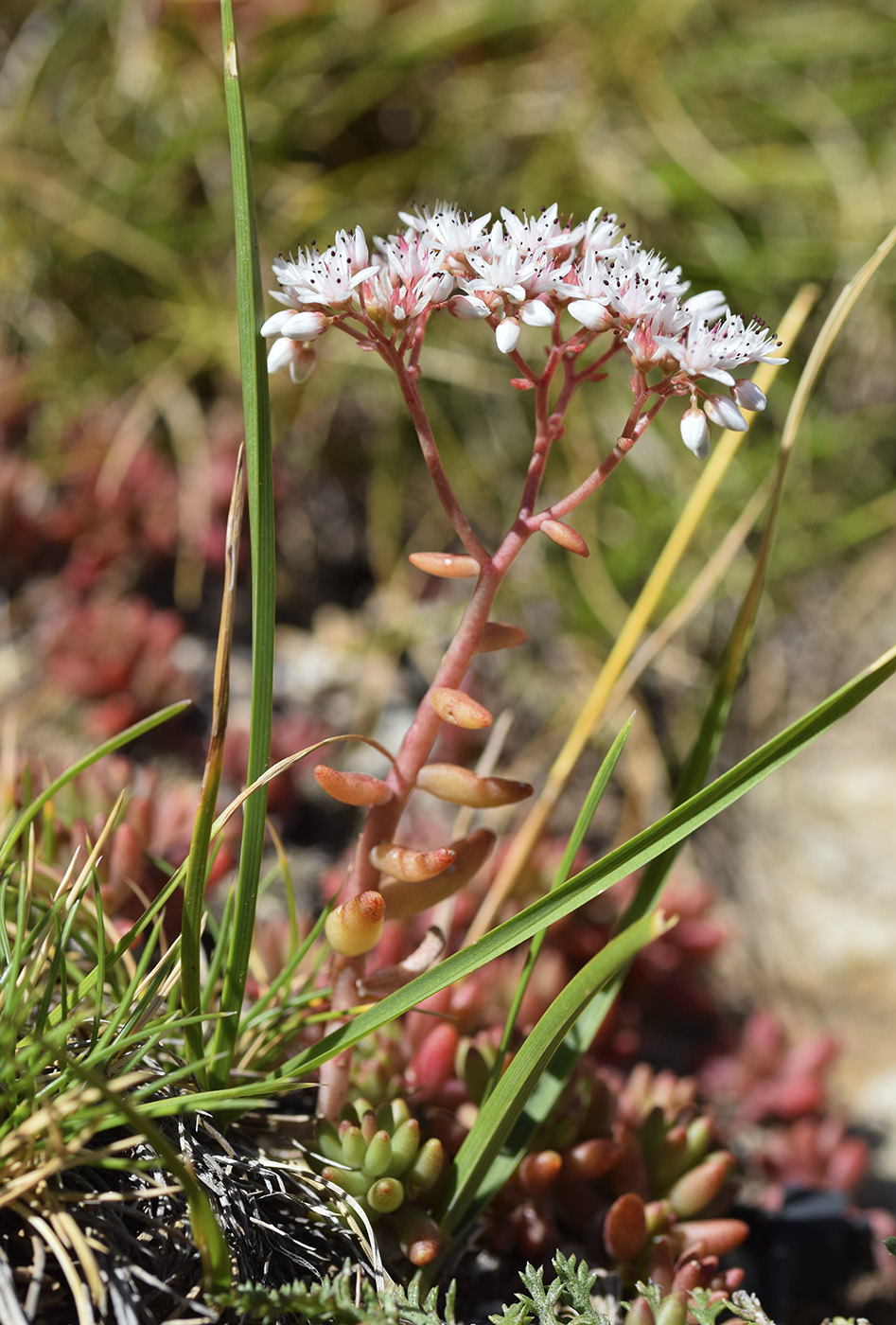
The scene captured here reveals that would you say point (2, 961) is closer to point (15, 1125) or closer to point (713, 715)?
point (15, 1125)

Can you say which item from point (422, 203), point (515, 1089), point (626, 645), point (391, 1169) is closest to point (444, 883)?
point (515, 1089)

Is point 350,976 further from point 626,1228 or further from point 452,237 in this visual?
point 452,237

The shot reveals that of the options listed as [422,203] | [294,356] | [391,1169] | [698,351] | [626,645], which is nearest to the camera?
[698,351]

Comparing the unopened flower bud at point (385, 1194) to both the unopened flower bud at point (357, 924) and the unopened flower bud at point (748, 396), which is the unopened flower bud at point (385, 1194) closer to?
the unopened flower bud at point (357, 924)

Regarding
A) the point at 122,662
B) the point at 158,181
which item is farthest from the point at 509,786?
the point at 158,181

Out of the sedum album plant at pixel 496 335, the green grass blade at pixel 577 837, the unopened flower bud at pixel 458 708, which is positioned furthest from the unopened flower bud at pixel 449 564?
the green grass blade at pixel 577 837

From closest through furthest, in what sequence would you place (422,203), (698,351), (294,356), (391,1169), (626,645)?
(698,351)
(294,356)
(391,1169)
(626,645)
(422,203)
